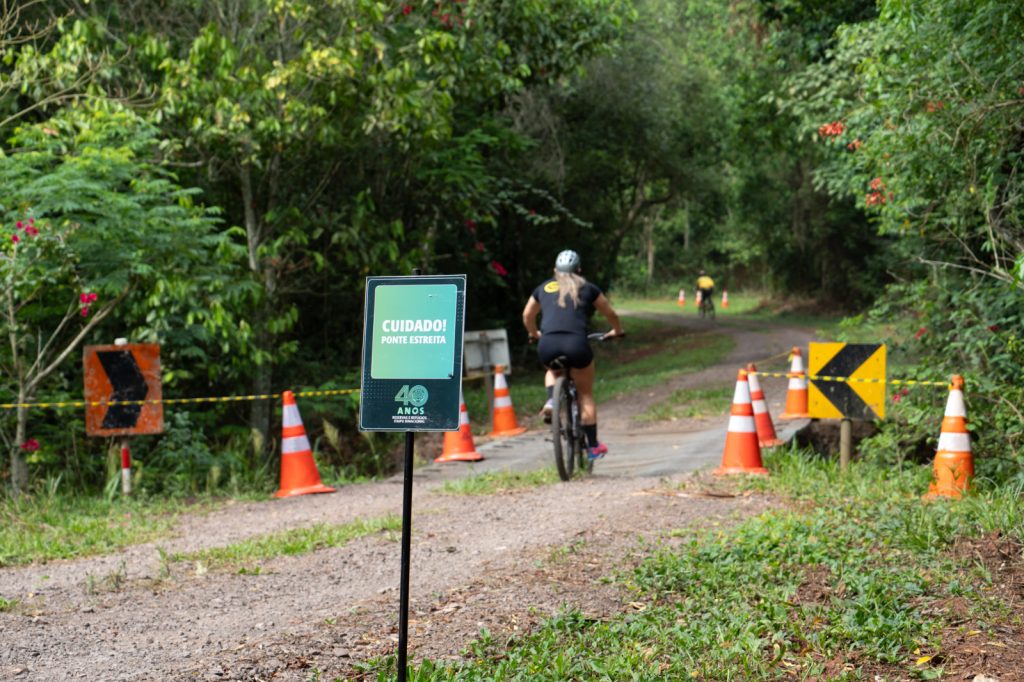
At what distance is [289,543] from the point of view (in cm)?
805

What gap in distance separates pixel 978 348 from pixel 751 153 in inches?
966

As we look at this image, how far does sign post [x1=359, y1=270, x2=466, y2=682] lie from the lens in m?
4.63

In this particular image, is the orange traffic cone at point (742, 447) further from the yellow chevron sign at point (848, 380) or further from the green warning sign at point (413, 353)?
the green warning sign at point (413, 353)

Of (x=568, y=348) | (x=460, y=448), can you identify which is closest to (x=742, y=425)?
(x=568, y=348)

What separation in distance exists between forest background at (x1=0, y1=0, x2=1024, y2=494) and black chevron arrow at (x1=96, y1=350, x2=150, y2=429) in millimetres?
573

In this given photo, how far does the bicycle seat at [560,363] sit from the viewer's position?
10.3 m

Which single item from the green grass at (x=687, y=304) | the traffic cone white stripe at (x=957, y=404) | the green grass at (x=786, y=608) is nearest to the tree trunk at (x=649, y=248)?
the green grass at (x=687, y=304)

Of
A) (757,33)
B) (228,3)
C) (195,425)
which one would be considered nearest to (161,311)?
(195,425)

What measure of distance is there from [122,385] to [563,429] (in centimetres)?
408

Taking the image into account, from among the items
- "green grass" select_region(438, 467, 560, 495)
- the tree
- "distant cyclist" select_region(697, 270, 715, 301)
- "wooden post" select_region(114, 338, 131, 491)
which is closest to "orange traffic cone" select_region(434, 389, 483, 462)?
"green grass" select_region(438, 467, 560, 495)

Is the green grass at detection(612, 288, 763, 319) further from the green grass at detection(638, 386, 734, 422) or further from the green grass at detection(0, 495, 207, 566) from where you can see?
the green grass at detection(0, 495, 207, 566)

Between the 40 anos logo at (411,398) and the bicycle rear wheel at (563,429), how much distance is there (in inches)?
209

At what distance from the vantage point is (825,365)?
10.1 metres

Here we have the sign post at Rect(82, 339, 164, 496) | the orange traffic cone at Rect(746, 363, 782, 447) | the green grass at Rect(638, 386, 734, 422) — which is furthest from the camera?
the green grass at Rect(638, 386, 734, 422)
